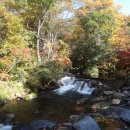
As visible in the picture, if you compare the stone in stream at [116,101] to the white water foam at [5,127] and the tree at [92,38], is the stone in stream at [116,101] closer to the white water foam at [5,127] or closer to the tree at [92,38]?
the white water foam at [5,127]

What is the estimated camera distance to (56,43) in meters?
28.1

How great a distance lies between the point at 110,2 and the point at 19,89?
2211 centimetres

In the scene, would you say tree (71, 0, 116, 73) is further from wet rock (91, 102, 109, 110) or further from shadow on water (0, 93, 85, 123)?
wet rock (91, 102, 109, 110)

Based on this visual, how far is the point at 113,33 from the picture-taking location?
2903 cm

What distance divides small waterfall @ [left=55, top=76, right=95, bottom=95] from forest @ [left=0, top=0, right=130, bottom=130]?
2.22ft

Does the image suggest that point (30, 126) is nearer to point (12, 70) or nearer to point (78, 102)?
point (78, 102)

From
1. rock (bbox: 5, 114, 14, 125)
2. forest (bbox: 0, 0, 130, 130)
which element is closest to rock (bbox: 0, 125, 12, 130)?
rock (bbox: 5, 114, 14, 125)

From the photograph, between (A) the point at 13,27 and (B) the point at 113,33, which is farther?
(B) the point at 113,33

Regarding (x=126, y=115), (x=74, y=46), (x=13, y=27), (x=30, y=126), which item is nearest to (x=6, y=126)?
(x=30, y=126)

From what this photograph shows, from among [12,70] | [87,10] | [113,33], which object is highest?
[87,10]

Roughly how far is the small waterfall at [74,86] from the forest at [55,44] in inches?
26.6

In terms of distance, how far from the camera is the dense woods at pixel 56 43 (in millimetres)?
17312

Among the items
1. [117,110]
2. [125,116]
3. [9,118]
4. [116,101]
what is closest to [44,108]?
[9,118]

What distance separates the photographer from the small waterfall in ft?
63.2
